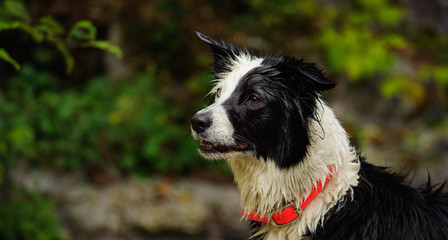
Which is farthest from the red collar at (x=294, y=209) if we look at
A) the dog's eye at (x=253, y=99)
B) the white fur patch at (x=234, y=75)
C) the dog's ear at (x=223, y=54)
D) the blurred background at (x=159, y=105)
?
the blurred background at (x=159, y=105)

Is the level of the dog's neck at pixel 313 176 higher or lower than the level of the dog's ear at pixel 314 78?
lower

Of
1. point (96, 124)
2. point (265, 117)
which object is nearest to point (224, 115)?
point (265, 117)

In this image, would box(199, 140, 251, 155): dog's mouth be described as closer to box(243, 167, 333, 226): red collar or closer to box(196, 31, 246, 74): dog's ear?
box(243, 167, 333, 226): red collar

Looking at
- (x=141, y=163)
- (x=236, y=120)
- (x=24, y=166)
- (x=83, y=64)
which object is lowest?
(x=24, y=166)

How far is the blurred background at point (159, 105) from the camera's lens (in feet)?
17.6

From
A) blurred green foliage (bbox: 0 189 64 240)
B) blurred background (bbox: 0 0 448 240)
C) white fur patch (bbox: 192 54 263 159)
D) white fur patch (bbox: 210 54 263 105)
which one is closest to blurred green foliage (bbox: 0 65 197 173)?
blurred background (bbox: 0 0 448 240)

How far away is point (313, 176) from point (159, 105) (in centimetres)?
363

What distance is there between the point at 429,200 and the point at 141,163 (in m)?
3.90

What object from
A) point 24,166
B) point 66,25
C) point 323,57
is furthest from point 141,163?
point 323,57

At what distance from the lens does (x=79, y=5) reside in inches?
245

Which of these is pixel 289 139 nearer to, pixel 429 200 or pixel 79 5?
pixel 429 200

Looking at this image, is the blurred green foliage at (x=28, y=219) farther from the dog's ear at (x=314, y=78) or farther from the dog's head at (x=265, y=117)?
the dog's ear at (x=314, y=78)

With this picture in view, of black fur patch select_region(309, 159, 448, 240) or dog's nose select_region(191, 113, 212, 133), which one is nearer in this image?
black fur patch select_region(309, 159, 448, 240)

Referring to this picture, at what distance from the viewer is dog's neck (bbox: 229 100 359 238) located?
8.48ft
